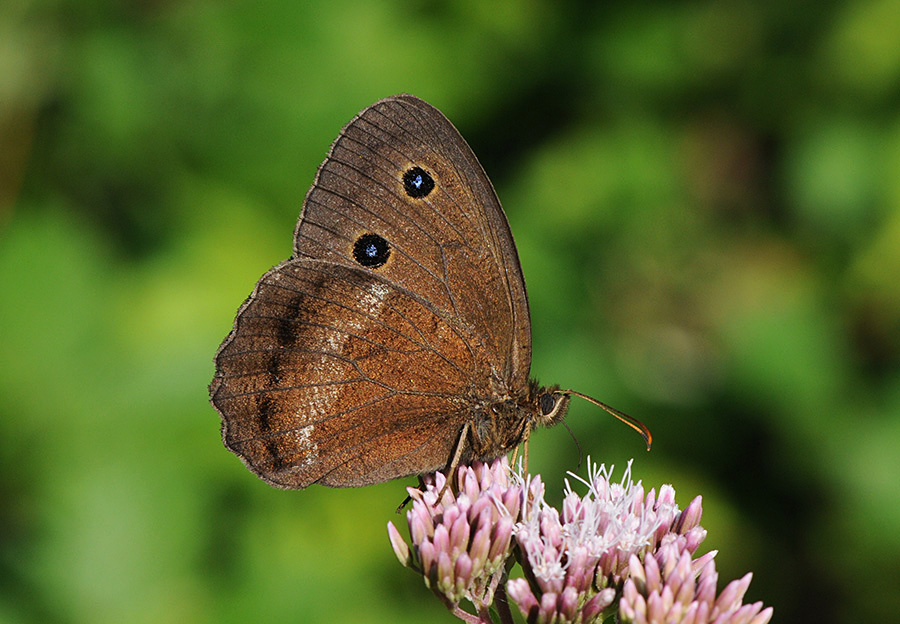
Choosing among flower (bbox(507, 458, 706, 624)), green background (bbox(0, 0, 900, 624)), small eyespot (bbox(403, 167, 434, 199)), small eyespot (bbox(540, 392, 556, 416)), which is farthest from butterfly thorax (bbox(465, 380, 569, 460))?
green background (bbox(0, 0, 900, 624))

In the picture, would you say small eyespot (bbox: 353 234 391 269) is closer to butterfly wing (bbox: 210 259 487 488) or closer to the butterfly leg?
butterfly wing (bbox: 210 259 487 488)

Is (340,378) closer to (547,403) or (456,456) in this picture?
(456,456)

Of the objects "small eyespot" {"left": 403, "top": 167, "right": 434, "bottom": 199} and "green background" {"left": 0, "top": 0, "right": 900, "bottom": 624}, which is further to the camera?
"green background" {"left": 0, "top": 0, "right": 900, "bottom": 624}

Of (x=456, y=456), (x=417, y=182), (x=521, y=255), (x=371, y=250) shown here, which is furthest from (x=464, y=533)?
(x=521, y=255)

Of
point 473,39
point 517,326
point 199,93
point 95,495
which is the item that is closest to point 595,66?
point 473,39

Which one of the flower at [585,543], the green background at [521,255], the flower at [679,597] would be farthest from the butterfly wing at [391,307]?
the green background at [521,255]

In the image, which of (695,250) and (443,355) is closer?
(443,355)

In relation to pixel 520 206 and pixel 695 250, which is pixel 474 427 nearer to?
pixel 520 206

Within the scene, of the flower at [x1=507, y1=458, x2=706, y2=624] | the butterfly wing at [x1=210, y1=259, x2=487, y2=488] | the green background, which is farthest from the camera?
the green background
